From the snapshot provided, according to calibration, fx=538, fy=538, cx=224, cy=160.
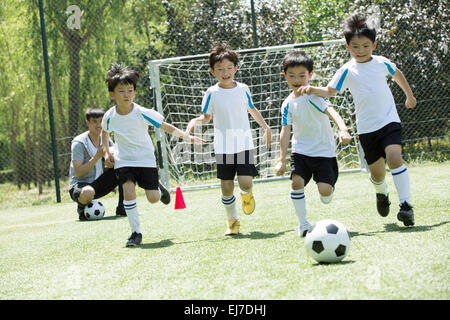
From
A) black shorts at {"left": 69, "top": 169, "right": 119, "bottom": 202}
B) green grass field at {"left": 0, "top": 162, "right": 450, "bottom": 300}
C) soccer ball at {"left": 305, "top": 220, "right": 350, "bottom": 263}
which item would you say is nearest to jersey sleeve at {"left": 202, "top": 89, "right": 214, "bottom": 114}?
green grass field at {"left": 0, "top": 162, "right": 450, "bottom": 300}

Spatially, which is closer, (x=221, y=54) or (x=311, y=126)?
(x=311, y=126)

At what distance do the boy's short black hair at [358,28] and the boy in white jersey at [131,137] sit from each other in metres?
1.53

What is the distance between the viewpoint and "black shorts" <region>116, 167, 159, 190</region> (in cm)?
467

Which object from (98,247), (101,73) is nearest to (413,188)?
(98,247)

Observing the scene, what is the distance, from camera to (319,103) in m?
4.30

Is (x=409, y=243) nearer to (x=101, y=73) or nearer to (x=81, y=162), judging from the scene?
(x=81, y=162)

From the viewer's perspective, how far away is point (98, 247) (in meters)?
4.49

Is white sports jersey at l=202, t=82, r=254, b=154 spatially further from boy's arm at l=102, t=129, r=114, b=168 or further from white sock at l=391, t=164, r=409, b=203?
white sock at l=391, t=164, r=409, b=203

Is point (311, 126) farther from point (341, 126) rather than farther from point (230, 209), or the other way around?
point (230, 209)

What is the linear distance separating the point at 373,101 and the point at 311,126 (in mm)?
519

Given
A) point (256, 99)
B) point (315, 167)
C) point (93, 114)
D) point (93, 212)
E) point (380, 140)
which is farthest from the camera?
point (256, 99)

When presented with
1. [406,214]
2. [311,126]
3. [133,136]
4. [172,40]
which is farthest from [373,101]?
[172,40]
